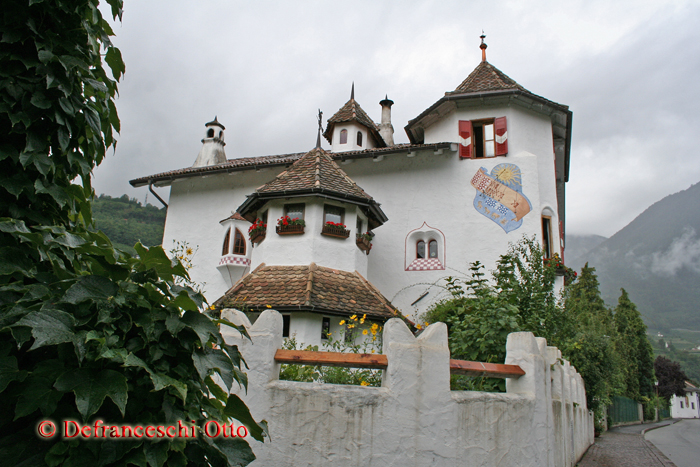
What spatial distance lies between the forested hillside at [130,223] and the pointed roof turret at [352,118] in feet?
27.4

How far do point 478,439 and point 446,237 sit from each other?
11.4m

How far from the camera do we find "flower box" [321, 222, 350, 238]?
13.2 metres

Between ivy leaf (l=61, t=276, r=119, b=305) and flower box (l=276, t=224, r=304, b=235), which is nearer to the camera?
ivy leaf (l=61, t=276, r=119, b=305)

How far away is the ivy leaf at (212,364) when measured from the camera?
7.37 ft

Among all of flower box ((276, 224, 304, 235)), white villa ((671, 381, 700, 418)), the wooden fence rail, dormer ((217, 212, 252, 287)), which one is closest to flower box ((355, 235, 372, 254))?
flower box ((276, 224, 304, 235))

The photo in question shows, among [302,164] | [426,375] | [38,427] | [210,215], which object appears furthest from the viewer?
[210,215]

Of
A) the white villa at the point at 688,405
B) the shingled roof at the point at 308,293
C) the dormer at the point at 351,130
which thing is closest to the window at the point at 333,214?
the shingled roof at the point at 308,293

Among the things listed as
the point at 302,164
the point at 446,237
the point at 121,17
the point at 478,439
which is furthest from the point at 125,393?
the point at 446,237

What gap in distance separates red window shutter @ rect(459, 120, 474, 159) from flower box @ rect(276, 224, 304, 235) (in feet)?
21.4

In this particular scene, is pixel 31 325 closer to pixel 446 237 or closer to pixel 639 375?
pixel 446 237

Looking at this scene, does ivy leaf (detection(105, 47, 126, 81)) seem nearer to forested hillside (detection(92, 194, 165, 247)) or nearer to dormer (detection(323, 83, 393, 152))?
forested hillside (detection(92, 194, 165, 247))

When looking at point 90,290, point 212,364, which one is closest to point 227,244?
point 212,364

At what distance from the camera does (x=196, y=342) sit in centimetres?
230

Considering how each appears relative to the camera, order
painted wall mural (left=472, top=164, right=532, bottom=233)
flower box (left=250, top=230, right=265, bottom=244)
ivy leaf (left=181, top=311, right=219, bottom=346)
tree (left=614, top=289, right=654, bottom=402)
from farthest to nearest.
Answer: tree (left=614, top=289, right=654, bottom=402) → painted wall mural (left=472, top=164, right=532, bottom=233) → flower box (left=250, top=230, right=265, bottom=244) → ivy leaf (left=181, top=311, right=219, bottom=346)
